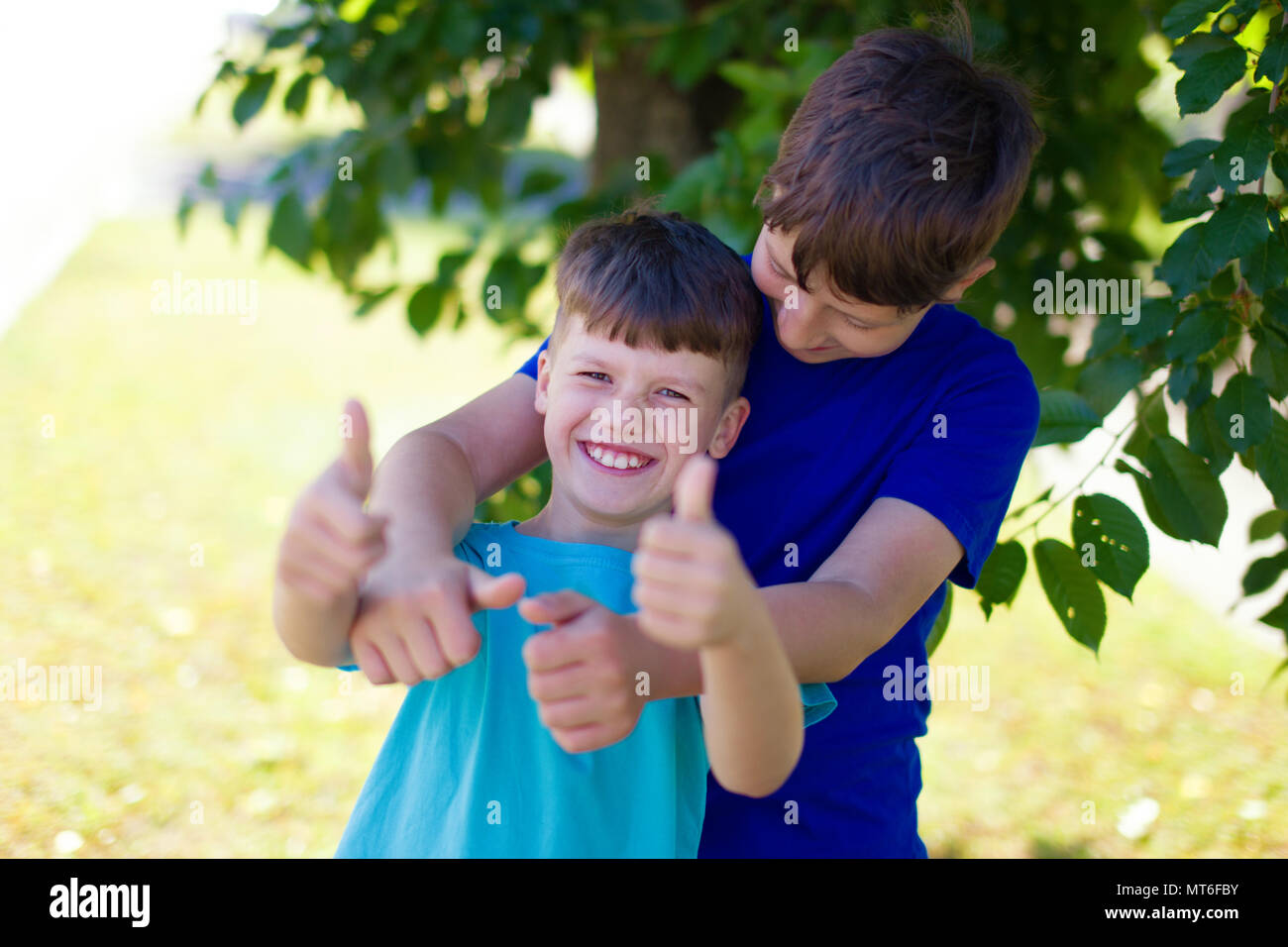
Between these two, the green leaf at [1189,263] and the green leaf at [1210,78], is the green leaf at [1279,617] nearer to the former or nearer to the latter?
the green leaf at [1189,263]

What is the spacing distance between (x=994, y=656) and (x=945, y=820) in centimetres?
112

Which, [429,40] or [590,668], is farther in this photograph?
[429,40]

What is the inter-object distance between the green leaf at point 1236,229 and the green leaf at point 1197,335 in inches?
3.4

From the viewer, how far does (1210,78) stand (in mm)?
1658

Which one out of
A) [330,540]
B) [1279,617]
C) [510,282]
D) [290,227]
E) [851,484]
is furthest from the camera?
[290,227]

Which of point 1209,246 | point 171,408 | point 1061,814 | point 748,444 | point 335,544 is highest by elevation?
point 171,408

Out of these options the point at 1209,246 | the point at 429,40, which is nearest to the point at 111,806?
the point at 429,40

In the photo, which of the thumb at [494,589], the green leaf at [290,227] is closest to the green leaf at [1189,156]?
the thumb at [494,589]

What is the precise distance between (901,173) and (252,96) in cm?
202

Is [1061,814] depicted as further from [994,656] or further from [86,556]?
[86,556]

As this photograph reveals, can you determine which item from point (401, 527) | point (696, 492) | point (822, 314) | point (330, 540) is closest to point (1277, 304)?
point (822, 314)

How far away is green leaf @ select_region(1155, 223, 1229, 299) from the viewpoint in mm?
1698

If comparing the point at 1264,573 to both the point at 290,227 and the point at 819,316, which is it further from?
the point at 290,227

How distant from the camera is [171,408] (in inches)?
255
